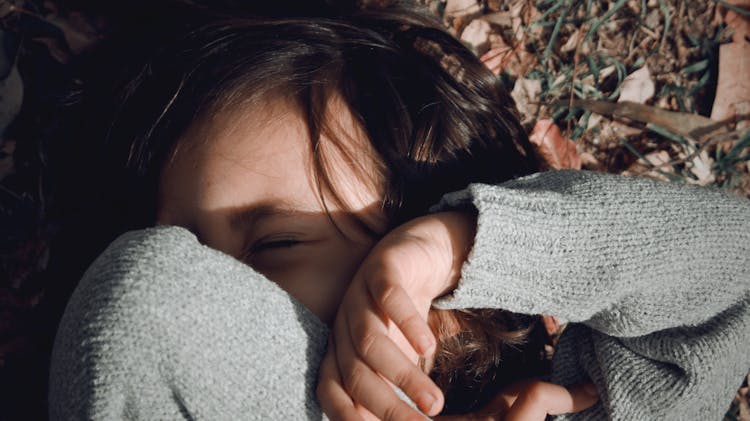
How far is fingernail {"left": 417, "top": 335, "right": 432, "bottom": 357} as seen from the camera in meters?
0.82

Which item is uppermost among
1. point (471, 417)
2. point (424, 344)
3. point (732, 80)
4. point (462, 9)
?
point (462, 9)

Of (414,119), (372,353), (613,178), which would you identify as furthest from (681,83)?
(372,353)

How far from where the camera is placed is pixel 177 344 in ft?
3.02

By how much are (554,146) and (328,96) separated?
0.94 meters

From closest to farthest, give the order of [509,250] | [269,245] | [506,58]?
[509,250], [269,245], [506,58]

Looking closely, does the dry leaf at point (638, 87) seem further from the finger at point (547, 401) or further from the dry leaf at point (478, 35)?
the finger at point (547, 401)

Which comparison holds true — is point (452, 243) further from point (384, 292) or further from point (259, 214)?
point (259, 214)

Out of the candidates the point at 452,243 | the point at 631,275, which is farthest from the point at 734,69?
the point at 452,243

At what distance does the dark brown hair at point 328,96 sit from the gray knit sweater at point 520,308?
20 cm

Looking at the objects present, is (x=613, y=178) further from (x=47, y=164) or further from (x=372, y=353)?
(x=47, y=164)

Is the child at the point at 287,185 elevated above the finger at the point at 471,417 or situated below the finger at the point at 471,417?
above

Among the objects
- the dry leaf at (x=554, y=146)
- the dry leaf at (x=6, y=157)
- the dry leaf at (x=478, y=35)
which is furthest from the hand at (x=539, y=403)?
the dry leaf at (x=6, y=157)

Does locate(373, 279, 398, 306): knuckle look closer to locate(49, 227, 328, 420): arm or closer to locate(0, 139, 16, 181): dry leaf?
locate(49, 227, 328, 420): arm

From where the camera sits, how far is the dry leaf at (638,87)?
1877 mm
